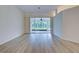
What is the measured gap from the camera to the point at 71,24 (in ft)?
26.1

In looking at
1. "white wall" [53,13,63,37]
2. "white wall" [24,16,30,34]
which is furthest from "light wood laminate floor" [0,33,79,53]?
"white wall" [24,16,30,34]

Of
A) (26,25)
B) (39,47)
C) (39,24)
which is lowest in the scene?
(39,47)

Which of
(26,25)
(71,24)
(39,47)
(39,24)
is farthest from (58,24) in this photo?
(39,24)

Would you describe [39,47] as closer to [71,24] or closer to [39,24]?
[71,24]

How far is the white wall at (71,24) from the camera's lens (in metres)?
7.40

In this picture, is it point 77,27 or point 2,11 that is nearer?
point 2,11

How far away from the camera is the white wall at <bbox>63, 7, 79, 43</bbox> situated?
740 centimetres

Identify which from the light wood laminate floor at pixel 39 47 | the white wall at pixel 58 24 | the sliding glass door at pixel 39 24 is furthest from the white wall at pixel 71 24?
the sliding glass door at pixel 39 24

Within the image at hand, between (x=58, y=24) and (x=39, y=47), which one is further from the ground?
(x=58, y=24)

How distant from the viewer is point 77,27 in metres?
7.34
